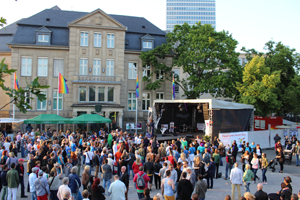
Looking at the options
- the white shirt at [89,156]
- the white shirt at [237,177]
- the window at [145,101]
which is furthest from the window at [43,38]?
the white shirt at [237,177]

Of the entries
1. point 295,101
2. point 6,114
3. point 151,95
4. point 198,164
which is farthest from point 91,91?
point 295,101

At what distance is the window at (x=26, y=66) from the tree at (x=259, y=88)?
25035 mm

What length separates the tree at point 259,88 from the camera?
26828mm

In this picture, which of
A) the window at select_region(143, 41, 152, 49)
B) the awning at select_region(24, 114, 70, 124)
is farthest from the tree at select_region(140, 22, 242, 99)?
the awning at select_region(24, 114, 70, 124)

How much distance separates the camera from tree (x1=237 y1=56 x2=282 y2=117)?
2683 centimetres

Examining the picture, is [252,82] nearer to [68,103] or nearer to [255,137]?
[255,137]

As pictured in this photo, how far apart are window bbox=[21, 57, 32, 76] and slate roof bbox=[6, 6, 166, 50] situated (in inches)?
79.1

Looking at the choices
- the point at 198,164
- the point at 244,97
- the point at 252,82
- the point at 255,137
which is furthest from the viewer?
the point at 252,82

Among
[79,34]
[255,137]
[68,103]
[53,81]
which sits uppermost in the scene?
[79,34]

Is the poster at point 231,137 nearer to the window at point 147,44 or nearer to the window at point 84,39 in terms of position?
the window at point 147,44

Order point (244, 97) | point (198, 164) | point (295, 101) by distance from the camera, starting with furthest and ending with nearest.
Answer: point (295, 101), point (244, 97), point (198, 164)

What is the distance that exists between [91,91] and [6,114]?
1064cm

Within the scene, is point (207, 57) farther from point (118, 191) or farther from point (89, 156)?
point (118, 191)

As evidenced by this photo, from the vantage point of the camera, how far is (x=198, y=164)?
35.3 feet
